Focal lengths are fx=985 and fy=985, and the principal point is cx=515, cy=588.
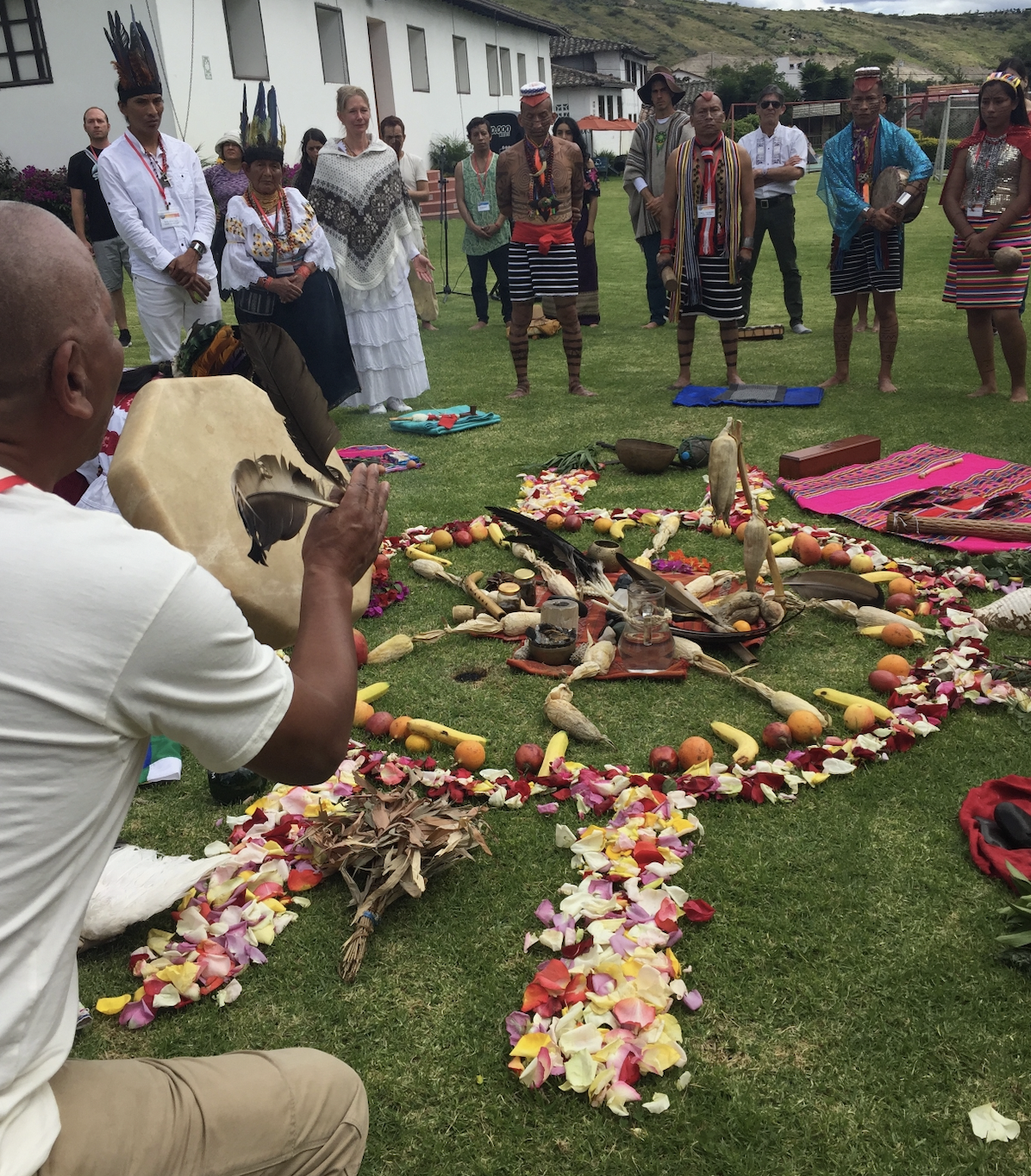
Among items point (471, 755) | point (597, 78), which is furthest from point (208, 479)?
point (597, 78)

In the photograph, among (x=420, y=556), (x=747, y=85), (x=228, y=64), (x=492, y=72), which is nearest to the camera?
(x=420, y=556)

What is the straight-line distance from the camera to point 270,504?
8.68 feet

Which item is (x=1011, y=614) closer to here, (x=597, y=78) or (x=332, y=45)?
(x=332, y=45)

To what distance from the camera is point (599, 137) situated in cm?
5300

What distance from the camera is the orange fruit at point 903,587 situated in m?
4.86

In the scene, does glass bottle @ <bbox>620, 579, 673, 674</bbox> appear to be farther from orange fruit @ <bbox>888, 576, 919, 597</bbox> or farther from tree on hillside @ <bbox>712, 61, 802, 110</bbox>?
tree on hillside @ <bbox>712, 61, 802, 110</bbox>

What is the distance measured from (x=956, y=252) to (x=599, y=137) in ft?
165

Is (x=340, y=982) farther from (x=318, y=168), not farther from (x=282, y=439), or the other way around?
(x=318, y=168)

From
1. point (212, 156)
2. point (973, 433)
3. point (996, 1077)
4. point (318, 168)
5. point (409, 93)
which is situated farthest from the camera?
point (409, 93)

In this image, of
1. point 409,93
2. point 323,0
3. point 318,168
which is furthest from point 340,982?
point 409,93

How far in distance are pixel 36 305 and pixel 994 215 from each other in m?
7.77

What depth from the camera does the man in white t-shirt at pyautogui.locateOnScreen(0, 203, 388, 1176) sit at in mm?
1280

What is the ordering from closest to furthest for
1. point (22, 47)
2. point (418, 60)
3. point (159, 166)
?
point (159, 166) → point (22, 47) → point (418, 60)

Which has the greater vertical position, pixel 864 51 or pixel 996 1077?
pixel 864 51
